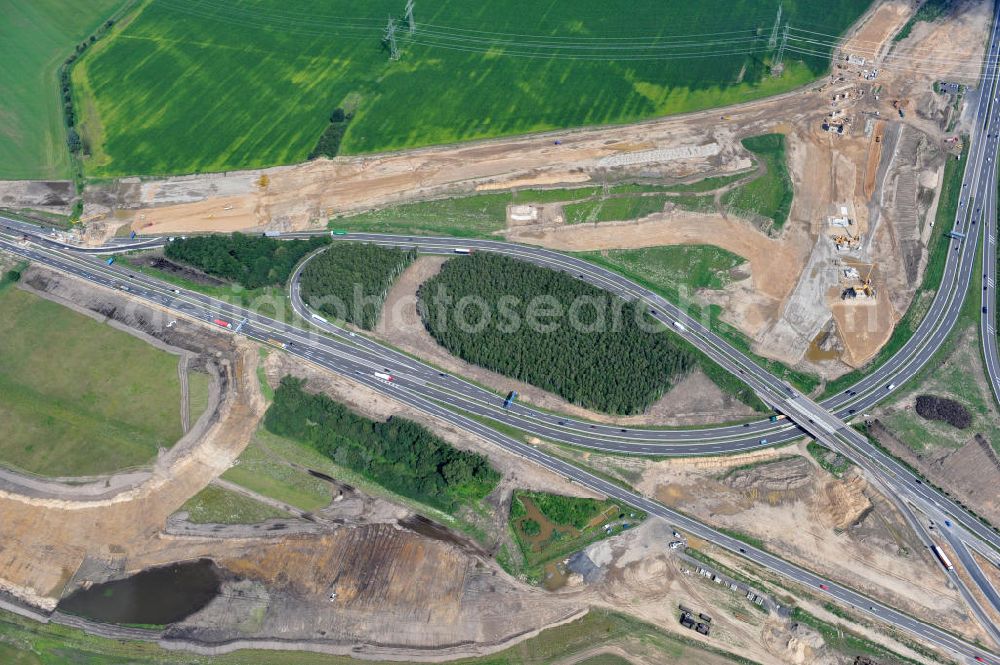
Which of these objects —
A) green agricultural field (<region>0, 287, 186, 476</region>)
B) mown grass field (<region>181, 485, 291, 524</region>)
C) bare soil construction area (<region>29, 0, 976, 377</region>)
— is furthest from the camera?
bare soil construction area (<region>29, 0, 976, 377</region>)

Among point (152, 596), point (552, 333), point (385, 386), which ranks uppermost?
point (552, 333)

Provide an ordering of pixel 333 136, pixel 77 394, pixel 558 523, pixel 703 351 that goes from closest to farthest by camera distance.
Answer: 1. pixel 558 523
2. pixel 77 394
3. pixel 703 351
4. pixel 333 136

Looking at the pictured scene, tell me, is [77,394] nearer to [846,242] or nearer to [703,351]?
[703,351]

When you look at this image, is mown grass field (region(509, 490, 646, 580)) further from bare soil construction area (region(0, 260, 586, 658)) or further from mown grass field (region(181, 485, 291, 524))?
mown grass field (region(181, 485, 291, 524))

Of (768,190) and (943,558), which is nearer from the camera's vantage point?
(943,558)

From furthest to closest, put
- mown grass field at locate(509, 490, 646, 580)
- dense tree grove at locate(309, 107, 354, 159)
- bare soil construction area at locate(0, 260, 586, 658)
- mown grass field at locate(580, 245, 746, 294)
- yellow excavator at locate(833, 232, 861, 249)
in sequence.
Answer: dense tree grove at locate(309, 107, 354, 159)
yellow excavator at locate(833, 232, 861, 249)
mown grass field at locate(580, 245, 746, 294)
mown grass field at locate(509, 490, 646, 580)
bare soil construction area at locate(0, 260, 586, 658)

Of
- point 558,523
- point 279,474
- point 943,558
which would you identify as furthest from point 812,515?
point 279,474

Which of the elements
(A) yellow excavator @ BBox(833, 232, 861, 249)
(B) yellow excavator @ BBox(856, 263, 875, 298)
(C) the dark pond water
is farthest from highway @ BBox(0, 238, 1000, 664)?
(A) yellow excavator @ BBox(833, 232, 861, 249)
